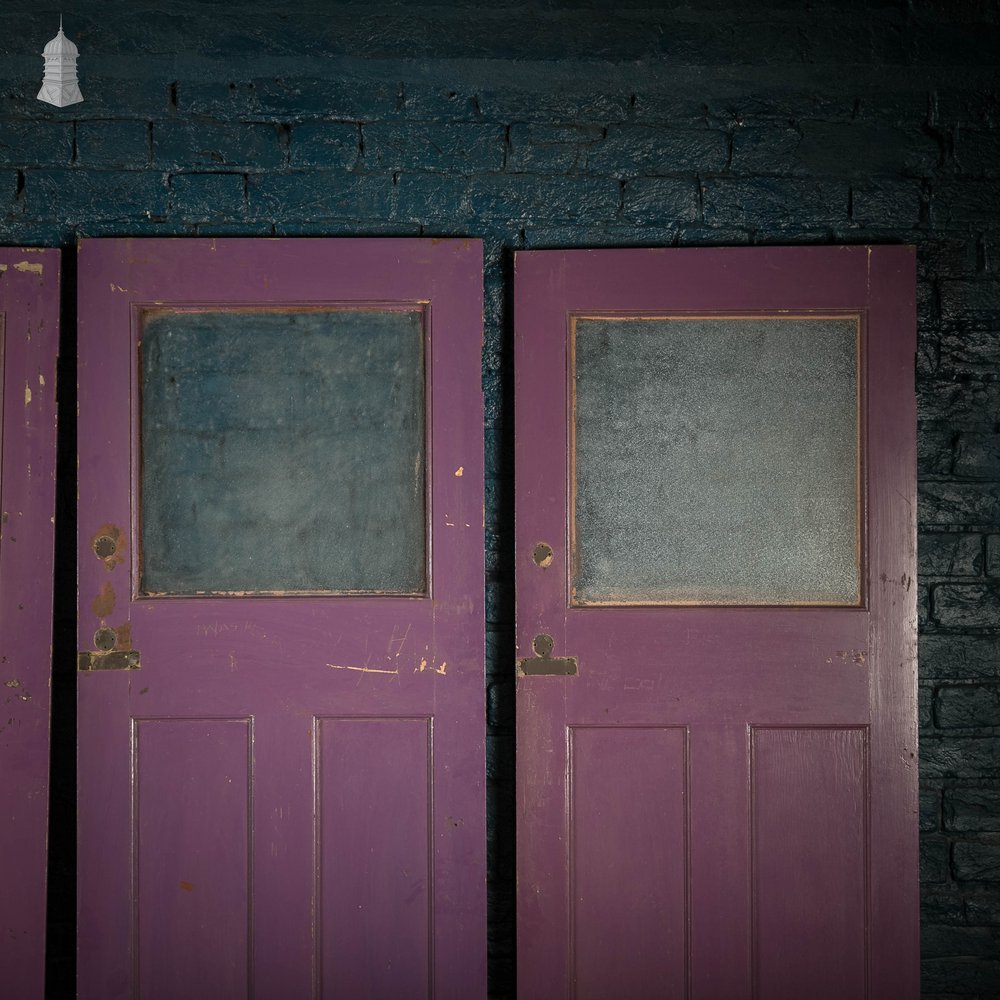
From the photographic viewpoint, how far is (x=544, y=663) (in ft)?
7.72

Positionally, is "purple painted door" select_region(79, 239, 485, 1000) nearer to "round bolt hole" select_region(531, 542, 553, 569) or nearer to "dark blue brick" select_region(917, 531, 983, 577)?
"round bolt hole" select_region(531, 542, 553, 569)

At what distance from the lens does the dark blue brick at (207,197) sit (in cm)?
243

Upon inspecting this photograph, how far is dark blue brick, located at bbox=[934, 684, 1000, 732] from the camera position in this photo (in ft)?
8.01

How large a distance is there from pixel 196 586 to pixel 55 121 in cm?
127

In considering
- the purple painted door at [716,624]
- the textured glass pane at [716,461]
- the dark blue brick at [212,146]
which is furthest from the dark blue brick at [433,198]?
the textured glass pane at [716,461]

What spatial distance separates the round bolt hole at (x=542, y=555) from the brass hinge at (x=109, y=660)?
1.03 metres

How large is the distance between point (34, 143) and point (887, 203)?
2.24m

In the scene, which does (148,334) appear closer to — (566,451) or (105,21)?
(105,21)

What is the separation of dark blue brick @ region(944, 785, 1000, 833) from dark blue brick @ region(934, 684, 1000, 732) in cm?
17

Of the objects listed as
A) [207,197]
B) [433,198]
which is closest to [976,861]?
[433,198]

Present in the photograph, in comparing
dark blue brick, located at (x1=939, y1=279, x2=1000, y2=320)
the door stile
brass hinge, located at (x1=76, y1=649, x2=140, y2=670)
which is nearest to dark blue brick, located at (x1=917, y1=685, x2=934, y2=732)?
the door stile

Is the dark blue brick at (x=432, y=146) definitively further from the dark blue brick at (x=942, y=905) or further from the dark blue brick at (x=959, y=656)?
the dark blue brick at (x=942, y=905)

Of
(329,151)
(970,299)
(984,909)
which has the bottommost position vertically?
(984,909)

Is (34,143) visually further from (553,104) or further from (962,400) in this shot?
(962,400)
